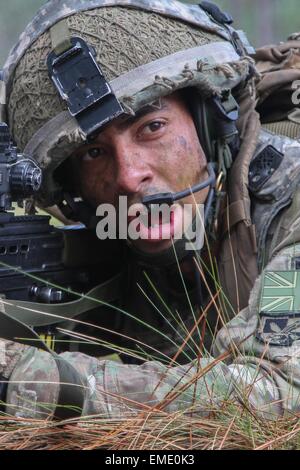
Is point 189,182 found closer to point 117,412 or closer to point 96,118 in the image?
point 96,118

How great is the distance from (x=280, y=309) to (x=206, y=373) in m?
0.42

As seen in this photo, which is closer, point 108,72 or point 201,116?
point 108,72

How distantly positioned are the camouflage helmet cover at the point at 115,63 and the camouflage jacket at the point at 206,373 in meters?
0.83

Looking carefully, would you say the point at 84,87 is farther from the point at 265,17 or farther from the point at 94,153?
the point at 265,17

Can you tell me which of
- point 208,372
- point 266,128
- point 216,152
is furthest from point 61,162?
point 208,372

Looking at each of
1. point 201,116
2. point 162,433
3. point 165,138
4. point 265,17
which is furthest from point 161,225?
point 265,17

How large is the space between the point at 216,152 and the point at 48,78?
Answer: 71 centimetres

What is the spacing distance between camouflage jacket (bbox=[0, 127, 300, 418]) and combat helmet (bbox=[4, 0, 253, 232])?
725mm

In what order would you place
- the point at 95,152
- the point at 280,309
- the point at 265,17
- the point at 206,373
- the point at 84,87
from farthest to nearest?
the point at 265,17 < the point at 95,152 < the point at 84,87 < the point at 280,309 < the point at 206,373

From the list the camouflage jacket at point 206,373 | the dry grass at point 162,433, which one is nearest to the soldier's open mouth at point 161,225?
the camouflage jacket at point 206,373

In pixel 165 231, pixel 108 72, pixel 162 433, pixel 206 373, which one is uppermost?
pixel 108 72

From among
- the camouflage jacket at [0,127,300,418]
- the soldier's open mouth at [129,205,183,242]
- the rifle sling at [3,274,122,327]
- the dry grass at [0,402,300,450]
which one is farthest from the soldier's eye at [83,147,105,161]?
the dry grass at [0,402,300,450]

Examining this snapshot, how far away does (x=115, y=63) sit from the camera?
3.47m

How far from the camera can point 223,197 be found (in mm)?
3695
